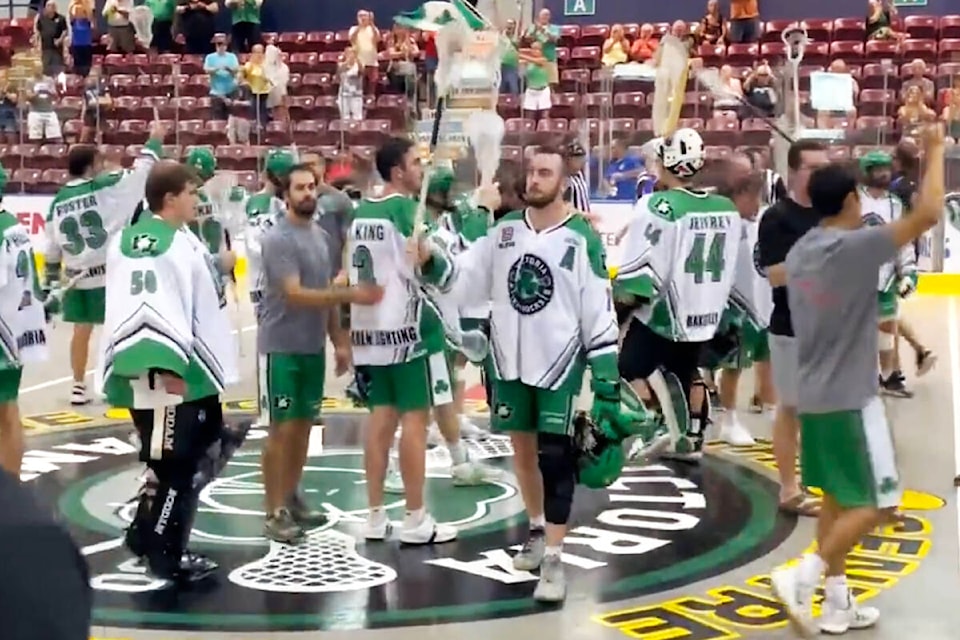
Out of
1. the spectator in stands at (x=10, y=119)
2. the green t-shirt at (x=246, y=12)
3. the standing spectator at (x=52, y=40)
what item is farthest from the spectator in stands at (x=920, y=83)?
the standing spectator at (x=52, y=40)

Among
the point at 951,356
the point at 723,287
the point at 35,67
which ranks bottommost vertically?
the point at 951,356

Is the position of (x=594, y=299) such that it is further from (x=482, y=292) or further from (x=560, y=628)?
(x=560, y=628)

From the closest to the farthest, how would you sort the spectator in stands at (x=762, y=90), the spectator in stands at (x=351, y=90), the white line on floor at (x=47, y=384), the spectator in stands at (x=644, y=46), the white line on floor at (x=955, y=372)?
the white line on floor at (x=955, y=372) < the white line on floor at (x=47, y=384) < the spectator in stands at (x=762, y=90) < the spectator in stands at (x=644, y=46) < the spectator in stands at (x=351, y=90)

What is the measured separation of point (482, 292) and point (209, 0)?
54.5 feet

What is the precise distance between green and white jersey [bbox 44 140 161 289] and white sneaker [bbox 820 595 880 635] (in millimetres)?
5150

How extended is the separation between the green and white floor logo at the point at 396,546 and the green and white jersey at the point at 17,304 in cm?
74

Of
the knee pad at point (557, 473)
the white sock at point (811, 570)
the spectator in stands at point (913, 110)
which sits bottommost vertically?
the white sock at point (811, 570)

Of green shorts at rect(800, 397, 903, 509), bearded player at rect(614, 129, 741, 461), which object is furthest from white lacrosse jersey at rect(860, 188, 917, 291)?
green shorts at rect(800, 397, 903, 509)

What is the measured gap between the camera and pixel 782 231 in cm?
555

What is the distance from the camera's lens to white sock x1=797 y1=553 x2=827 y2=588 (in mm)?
4285

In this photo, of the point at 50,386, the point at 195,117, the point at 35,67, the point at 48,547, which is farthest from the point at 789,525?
the point at 35,67

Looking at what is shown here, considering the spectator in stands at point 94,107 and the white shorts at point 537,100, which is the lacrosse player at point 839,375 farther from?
the spectator in stands at point 94,107

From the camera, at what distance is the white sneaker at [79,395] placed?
334 inches

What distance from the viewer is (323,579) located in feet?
16.6
